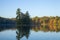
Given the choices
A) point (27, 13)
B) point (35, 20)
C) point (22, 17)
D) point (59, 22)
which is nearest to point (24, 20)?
point (22, 17)

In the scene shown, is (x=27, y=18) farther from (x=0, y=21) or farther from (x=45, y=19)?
(x=45, y=19)

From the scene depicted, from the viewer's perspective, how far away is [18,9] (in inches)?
2781

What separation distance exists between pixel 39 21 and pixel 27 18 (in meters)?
48.7

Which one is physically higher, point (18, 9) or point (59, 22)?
point (18, 9)

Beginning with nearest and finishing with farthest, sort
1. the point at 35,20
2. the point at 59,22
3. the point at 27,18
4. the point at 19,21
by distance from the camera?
the point at 19,21 → the point at 27,18 → the point at 59,22 → the point at 35,20

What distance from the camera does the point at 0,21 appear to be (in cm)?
8875

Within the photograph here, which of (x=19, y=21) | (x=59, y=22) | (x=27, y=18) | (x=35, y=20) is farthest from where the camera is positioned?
(x=35, y=20)

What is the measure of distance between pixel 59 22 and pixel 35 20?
33191mm

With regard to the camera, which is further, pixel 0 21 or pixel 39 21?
pixel 39 21

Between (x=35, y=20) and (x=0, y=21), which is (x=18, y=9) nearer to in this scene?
(x=0, y=21)

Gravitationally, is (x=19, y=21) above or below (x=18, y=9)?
below

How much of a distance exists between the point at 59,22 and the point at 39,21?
37.5m

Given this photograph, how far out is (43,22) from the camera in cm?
11850

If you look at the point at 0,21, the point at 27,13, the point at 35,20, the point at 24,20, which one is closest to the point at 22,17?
the point at 24,20
